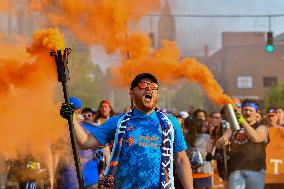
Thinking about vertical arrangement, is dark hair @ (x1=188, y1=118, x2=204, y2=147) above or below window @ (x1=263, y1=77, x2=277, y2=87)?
below

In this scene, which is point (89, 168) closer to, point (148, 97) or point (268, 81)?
point (148, 97)

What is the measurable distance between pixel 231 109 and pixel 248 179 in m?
1.19

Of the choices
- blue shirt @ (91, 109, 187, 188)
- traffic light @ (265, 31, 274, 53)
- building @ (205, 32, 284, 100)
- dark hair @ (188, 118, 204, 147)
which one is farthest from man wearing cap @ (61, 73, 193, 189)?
building @ (205, 32, 284, 100)

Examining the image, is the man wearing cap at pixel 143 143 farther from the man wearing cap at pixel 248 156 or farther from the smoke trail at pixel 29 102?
the man wearing cap at pixel 248 156

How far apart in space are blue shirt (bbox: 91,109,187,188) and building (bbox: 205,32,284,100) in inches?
2891

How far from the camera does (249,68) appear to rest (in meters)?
79.2

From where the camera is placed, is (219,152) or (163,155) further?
(219,152)

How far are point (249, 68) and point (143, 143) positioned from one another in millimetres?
75844

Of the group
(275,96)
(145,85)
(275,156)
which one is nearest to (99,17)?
(275,156)

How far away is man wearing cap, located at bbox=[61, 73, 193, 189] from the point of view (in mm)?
4887

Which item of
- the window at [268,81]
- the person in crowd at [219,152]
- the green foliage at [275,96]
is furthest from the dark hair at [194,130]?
the window at [268,81]

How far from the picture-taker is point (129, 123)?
5.02 m

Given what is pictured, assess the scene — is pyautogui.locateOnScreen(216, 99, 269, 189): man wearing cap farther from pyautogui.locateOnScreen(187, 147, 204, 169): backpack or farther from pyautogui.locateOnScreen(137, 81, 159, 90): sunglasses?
pyautogui.locateOnScreen(137, 81, 159, 90): sunglasses

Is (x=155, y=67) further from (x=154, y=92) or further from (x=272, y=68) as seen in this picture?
(x=272, y=68)
